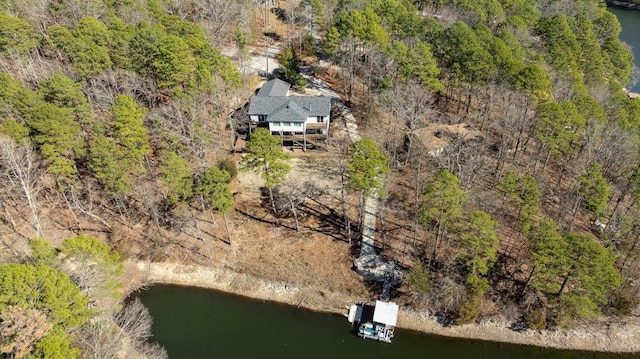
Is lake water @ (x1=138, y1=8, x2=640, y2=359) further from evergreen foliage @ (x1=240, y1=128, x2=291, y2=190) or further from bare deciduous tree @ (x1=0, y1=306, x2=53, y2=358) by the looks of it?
bare deciduous tree @ (x1=0, y1=306, x2=53, y2=358)

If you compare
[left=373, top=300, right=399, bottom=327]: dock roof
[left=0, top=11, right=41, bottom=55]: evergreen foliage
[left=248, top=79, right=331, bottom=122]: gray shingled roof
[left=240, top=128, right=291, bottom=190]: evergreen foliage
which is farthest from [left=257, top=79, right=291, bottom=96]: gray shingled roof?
[left=373, top=300, right=399, bottom=327]: dock roof

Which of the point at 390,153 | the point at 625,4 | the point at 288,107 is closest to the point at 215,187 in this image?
the point at 288,107

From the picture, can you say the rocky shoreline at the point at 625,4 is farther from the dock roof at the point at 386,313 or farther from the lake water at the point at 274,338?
the dock roof at the point at 386,313

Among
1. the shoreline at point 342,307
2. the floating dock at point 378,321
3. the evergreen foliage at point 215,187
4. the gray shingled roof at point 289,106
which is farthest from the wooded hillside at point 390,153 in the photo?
the gray shingled roof at point 289,106

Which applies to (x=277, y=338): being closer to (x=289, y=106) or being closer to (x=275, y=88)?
(x=289, y=106)

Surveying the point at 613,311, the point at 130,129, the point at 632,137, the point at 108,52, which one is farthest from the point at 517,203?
the point at 108,52

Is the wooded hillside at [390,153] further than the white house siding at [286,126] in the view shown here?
No

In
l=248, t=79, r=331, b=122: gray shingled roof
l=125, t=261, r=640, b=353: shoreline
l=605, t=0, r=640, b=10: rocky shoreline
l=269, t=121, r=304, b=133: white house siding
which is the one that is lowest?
l=125, t=261, r=640, b=353: shoreline
